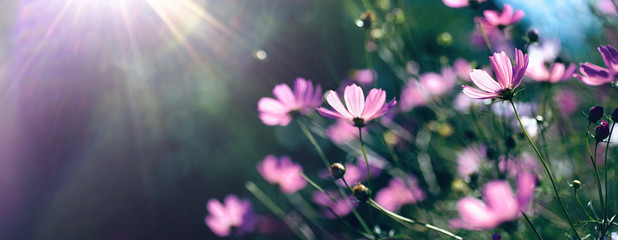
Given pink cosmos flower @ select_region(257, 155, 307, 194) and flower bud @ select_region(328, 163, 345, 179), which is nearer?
flower bud @ select_region(328, 163, 345, 179)

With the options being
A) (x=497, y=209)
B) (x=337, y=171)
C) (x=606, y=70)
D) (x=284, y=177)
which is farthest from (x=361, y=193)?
(x=284, y=177)

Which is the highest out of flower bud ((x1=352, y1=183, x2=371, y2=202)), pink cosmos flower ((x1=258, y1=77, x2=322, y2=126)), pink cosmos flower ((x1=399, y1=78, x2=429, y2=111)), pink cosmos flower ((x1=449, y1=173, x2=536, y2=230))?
pink cosmos flower ((x1=258, y1=77, x2=322, y2=126))

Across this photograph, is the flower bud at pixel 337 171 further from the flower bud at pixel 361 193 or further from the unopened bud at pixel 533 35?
the unopened bud at pixel 533 35

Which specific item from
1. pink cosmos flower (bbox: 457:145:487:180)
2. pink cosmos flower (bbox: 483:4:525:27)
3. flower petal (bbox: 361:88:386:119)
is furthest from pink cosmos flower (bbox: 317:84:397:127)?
pink cosmos flower (bbox: 457:145:487:180)

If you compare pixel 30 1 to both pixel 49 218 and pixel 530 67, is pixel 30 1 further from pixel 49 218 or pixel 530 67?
pixel 530 67

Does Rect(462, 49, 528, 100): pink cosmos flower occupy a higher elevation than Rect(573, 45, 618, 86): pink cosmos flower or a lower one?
higher

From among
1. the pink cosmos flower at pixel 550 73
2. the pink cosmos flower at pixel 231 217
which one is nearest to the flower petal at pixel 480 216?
the pink cosmos flower at pixel 550 73

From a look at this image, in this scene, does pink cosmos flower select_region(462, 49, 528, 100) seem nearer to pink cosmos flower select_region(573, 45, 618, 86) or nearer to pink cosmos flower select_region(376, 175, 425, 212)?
pink cosmos flower select_region(573, 45, 618, 86)

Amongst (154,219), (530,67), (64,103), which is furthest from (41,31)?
(530,67)
